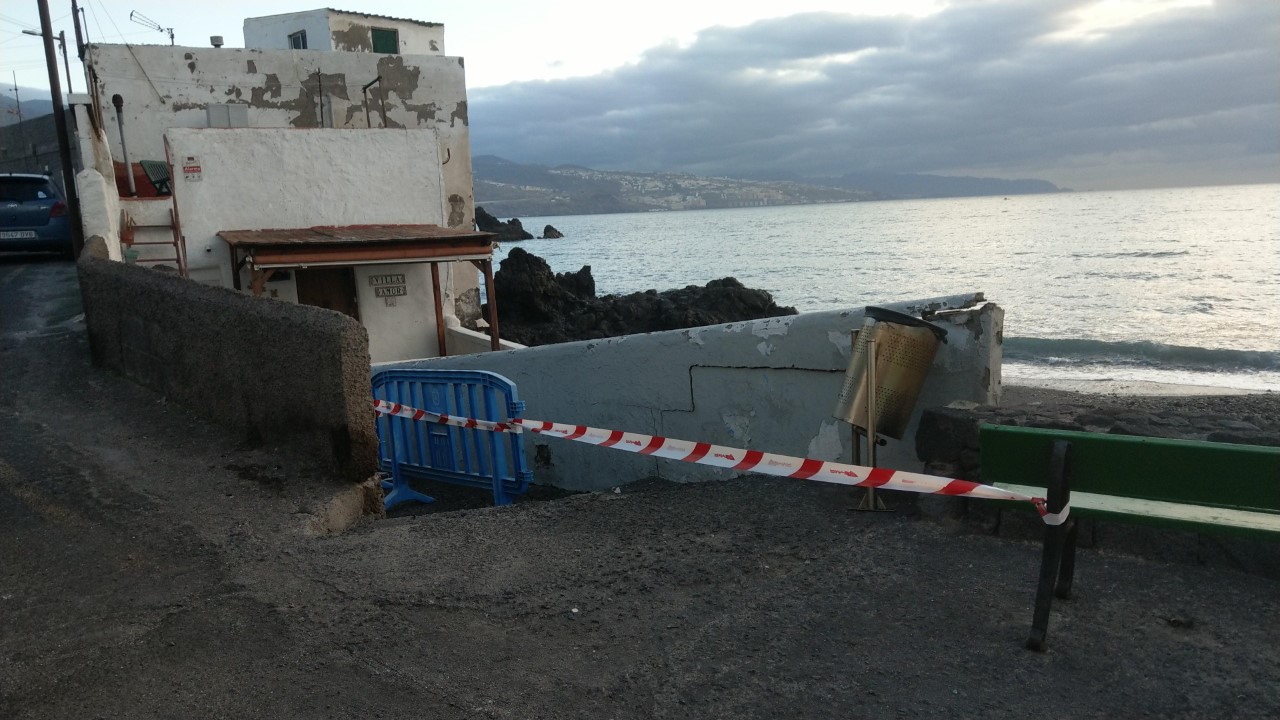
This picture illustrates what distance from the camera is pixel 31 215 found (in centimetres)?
1809

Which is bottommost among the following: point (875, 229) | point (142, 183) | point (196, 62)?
point (875, 229)

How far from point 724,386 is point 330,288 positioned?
519 inches

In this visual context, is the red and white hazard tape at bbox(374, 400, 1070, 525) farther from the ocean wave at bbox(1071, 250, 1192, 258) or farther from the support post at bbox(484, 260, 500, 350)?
the ocean wave at bbox(1071, 250, 1192, 258)


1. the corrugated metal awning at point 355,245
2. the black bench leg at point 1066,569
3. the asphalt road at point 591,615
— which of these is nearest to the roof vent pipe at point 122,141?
the corrugated metal awning at point 355,245

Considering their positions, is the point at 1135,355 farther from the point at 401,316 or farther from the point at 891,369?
the point at 891,369

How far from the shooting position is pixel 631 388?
7.91 metres

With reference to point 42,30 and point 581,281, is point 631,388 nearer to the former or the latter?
point 42,30

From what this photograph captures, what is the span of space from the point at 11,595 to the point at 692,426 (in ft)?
14.5

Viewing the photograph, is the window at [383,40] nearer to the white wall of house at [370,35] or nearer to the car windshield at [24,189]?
the white wall of house at [370,35]

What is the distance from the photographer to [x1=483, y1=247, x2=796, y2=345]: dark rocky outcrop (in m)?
34.9

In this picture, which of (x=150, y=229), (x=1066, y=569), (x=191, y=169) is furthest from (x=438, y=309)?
(x=1066, y=569)

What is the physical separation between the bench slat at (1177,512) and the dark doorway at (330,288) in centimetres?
1596

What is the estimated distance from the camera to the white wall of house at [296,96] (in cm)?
2009

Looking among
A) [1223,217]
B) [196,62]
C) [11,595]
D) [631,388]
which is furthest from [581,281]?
[1223,217]
